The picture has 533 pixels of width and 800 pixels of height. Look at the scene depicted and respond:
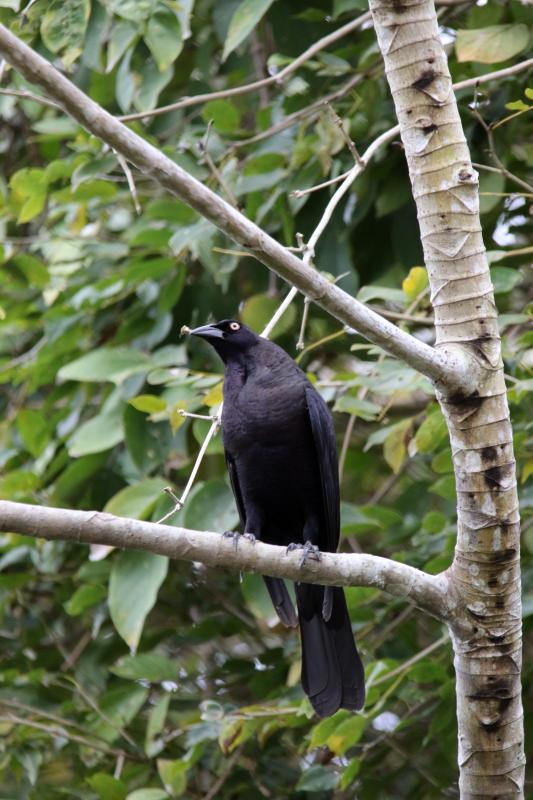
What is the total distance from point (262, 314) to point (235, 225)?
6.22 ft

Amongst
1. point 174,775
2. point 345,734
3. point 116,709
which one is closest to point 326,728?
point 345,734

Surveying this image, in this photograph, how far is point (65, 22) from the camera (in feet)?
11.6

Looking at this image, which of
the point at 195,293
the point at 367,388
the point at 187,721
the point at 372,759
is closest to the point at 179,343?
the point at 195,293

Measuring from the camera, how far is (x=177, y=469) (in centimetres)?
451

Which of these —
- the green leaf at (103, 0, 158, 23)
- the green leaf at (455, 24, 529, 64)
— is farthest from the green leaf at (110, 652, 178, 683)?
the green leaf at (455, 24, 529, 64)

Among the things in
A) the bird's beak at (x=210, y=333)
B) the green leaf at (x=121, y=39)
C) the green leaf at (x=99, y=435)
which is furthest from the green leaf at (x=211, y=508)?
the green leaf at (x=121, y=39)

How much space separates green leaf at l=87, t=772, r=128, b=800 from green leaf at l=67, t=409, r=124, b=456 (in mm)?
1140

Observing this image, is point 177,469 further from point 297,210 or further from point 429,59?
point 429,59

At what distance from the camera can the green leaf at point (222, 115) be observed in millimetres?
4168

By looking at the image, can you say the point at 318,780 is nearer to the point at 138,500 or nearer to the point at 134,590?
the point at 134,590

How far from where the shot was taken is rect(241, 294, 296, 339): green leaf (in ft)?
13.8

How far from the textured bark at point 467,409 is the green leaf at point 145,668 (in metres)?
1.63

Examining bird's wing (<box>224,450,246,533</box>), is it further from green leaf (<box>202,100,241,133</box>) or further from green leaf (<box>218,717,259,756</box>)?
green leaf (<box>202,100,241,133</box>)

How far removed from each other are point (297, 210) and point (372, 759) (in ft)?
7.13
